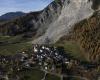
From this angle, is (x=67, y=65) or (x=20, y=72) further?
(x=67, y=65)

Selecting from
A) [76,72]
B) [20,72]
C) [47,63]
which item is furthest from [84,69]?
[20,72]

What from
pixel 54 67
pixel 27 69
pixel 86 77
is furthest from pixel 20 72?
pixel 86 77

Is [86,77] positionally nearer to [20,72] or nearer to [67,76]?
[67,76]

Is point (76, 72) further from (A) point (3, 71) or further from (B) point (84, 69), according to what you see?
(A) point (3, 71)

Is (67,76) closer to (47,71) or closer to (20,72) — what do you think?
(47,71)

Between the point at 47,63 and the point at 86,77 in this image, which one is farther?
the point at 47,63

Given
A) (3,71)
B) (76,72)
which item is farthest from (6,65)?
(76,72)

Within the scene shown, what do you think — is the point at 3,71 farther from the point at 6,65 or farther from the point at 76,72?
the point at 76,72
